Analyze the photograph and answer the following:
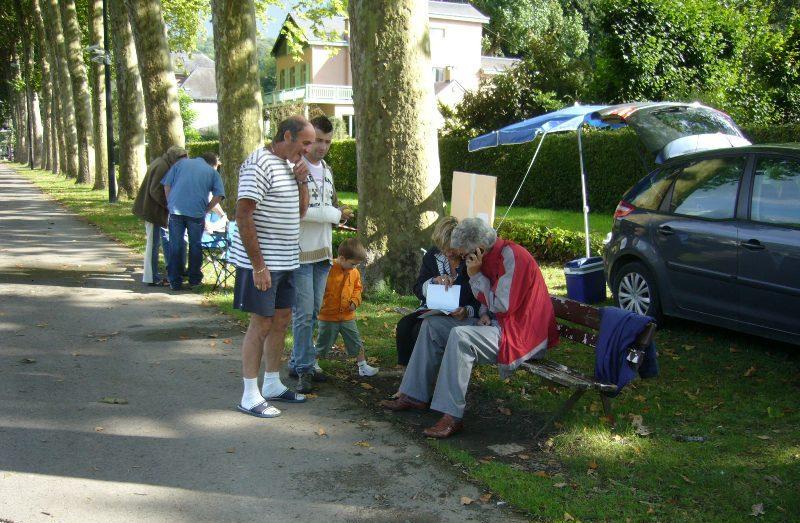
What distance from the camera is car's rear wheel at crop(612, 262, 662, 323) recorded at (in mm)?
8586

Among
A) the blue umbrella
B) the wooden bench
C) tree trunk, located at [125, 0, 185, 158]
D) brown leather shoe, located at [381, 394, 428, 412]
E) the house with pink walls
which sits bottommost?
brown leather shoe, located at [381, 394, 428, 412]

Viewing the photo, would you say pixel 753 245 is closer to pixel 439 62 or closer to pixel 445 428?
pixel 445 428

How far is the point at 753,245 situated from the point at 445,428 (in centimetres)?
336

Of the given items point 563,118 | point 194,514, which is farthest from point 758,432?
point 563,118

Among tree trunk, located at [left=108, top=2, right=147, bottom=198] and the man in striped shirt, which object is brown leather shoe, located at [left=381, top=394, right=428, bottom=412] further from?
tree trunk, located at [left=108, top=2, right=147, bottom=198]

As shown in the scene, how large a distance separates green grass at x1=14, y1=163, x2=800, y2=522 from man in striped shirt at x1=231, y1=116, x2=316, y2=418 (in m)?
1.48

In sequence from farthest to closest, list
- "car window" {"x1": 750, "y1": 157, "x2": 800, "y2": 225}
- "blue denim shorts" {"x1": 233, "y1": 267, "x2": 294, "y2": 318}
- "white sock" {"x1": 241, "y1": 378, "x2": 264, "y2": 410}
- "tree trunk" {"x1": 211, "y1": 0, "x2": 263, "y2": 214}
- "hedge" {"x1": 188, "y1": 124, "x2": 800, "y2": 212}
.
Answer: "hedge" {"x1": 188, "y1": 124, "x2": 800, "y2": 212} < "tree trunk" {"x1": 211, "y1": 0, "x2": 263, "y2": 214} < "car window" {"x1": 750, "y1": 157, "x2": 800, "y2": 225} < "white sock" {"x1": 241, "y1": 378, "x2": 264, "y2": 410} < "blue denim shorts" {"x1": 233, "y1": 267, "x2": 294, "y2": 318}

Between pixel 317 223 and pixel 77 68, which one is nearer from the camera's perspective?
pixel 317 223

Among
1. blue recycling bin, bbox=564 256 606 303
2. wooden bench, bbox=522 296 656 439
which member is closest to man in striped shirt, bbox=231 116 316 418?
wooden bench, bbox=522 296 656 439

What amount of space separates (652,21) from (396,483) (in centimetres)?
2146

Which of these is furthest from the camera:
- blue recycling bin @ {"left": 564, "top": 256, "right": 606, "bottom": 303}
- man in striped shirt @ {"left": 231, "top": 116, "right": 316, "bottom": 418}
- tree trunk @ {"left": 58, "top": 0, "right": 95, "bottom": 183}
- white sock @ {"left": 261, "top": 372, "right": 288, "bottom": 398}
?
tree trunk @ {"left": 58, "top": 0, "right": 95, "bottom": 183}

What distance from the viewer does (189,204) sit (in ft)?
36.7

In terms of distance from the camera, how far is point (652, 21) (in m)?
23.6

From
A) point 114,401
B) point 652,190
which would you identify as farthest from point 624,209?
point 114,401
